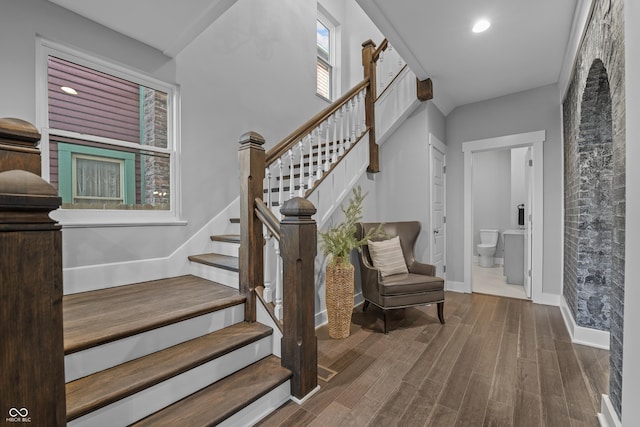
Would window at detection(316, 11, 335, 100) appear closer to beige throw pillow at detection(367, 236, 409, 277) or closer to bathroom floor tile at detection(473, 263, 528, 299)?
beige throw pillow at detection(367, 236, 409, 277)

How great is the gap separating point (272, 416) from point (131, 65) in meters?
2.98

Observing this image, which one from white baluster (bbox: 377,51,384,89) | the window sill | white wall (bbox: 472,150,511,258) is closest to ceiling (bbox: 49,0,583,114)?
white baluster (bbox: 377,51,384,89)

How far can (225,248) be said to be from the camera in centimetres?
290

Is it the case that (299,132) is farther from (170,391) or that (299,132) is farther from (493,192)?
(493,192)

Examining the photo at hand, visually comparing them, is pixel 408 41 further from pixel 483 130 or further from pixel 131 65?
pixel 131 65

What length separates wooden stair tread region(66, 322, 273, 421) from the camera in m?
1.23

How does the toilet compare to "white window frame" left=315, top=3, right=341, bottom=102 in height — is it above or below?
below

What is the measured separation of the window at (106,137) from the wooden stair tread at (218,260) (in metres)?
0.50

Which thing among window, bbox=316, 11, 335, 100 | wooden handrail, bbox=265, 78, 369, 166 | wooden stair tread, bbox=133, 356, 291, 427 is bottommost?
wooden stair tread, bbox=133, 356, 291, 427

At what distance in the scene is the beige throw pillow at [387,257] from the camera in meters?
3.13

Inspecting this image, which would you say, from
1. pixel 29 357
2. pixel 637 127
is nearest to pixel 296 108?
pixel 637 127

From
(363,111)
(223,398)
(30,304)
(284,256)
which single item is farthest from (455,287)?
(30,304)

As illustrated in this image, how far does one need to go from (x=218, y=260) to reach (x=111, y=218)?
3.18ft

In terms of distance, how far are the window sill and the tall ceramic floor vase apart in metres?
1.60
